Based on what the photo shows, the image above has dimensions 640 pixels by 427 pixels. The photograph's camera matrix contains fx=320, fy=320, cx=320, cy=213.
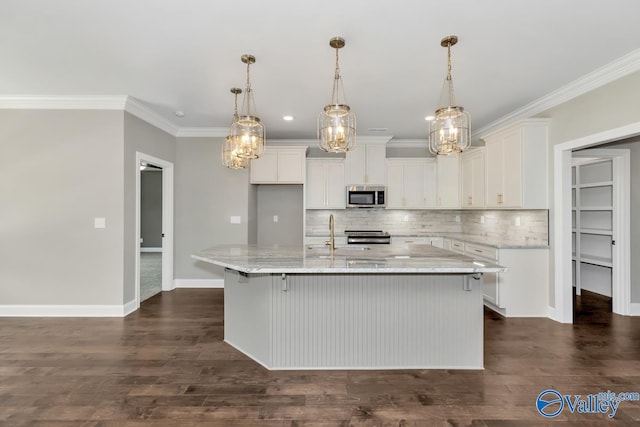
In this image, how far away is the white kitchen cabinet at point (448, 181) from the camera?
222 inches

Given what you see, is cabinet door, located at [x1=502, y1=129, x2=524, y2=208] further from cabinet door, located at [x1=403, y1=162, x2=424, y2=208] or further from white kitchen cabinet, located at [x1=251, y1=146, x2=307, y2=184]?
white kitchen cabinet, located at [x1=251, y1=146, x2=307, y2=184]

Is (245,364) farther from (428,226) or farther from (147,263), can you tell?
(147,263)

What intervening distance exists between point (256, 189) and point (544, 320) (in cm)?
482

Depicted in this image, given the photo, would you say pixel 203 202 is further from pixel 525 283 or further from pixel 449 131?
pixel 525 283

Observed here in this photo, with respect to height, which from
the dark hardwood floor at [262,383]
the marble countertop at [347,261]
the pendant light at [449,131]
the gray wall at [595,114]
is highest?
the gray wall at [595,114]

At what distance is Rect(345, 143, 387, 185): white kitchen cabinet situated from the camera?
5629mm

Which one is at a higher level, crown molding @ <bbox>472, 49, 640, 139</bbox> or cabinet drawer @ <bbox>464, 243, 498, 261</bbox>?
crown molding @ <bbox>472, 49, 640, 139</bbox>

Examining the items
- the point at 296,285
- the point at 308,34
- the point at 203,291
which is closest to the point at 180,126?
the point at 203,291

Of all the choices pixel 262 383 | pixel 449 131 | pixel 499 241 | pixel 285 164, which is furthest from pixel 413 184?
pixel 262 383

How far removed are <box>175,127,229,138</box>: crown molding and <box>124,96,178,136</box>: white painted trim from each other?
101 millimetres

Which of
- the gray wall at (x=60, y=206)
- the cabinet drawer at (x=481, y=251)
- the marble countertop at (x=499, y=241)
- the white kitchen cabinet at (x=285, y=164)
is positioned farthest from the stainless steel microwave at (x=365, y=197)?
the gray wall at (x=60, y=206)

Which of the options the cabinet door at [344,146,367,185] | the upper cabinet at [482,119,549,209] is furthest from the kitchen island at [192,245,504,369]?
the cabinet door at [344,146,367,185]

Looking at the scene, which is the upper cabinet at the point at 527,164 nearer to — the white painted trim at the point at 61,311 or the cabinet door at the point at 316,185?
the cabinet door at the point at 316,185

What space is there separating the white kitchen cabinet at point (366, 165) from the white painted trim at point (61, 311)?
3.90 metres
